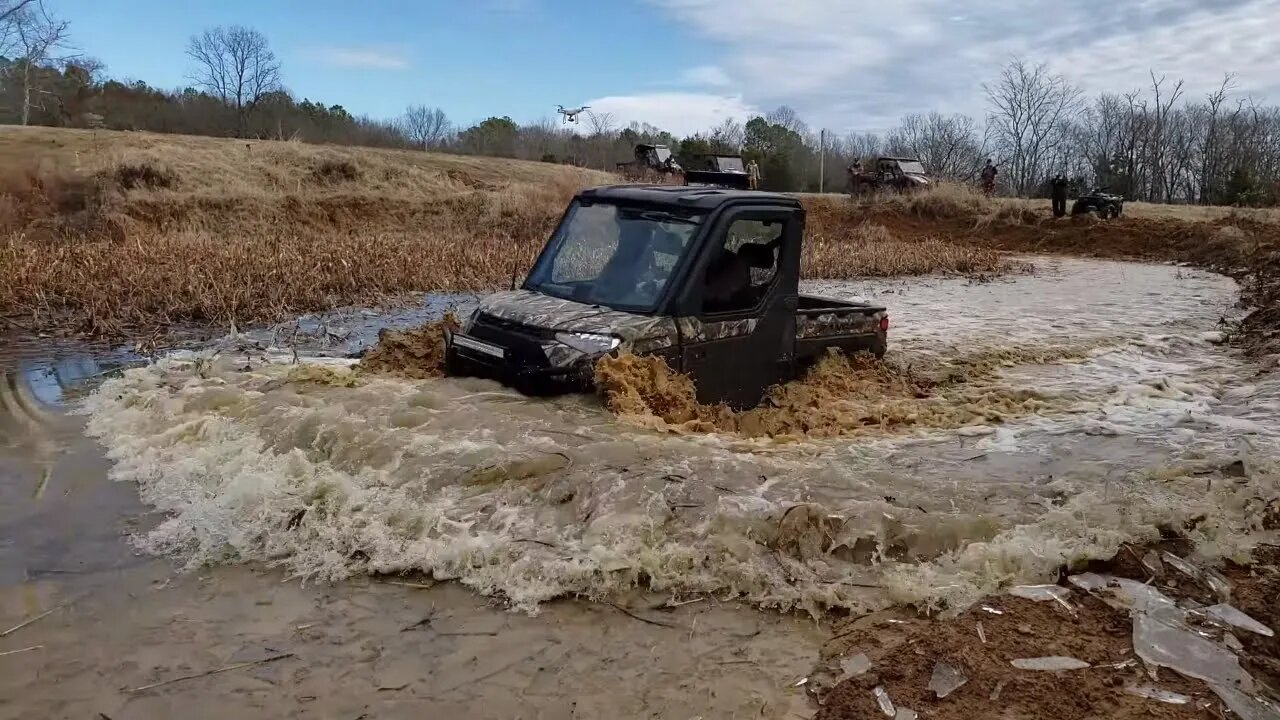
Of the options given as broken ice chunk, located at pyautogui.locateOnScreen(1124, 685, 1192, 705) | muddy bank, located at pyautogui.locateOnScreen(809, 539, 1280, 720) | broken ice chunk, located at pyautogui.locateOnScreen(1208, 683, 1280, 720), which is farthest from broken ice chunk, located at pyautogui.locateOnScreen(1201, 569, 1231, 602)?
broken ice chunk, located at pyautogui.locateOnScreen(1124, 685, 1192, 705)

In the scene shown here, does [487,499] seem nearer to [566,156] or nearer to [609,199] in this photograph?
[609,199]

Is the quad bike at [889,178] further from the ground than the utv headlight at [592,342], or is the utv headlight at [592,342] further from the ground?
the quad bike at [889,178]

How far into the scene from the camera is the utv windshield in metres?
6.26

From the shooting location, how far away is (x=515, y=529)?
4.54 metres

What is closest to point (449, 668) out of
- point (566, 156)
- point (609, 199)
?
point (609, 199)

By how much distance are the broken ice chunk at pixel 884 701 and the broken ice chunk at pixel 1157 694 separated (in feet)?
2.69

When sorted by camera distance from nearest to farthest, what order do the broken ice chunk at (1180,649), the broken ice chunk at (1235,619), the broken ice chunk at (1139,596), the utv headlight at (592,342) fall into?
the broken ice chunk at (1180,649), the broken ice chunk at (1235,619), the broken ice chunk at (1139,596), the utv headlight at (592,342)

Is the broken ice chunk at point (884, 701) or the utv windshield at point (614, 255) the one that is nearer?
the broken ice chunk at point (884, 701)

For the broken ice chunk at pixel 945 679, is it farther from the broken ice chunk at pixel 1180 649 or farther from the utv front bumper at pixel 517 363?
the utv front bumper at pixel 517 363

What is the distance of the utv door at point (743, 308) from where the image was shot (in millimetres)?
6176

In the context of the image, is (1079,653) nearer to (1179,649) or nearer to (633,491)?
(1179,649)

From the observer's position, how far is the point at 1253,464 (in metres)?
5.55

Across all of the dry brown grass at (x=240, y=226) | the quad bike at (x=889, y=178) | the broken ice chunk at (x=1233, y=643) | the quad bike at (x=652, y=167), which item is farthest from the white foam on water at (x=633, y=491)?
the quad bike at (x=652, y=167)

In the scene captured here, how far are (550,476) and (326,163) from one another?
27551mm
